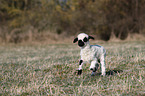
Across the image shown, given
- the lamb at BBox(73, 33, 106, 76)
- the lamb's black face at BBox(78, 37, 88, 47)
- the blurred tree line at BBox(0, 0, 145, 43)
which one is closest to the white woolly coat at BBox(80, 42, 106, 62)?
the lamb at BBox(73, 33, 106, 76)

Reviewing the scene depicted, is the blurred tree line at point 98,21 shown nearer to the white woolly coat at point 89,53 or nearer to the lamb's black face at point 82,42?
the white woolly coat at point 89,53

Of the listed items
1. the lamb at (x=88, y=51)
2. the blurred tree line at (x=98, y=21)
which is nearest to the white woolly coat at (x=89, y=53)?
the lamb at (x=88, y=51)

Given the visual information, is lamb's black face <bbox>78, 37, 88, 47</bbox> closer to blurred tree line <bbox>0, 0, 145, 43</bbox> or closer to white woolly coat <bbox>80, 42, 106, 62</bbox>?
white woolly coat <bbox>80, 42, 106, 62</bbox>

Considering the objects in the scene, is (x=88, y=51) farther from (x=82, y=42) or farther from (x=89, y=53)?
(x=82, y=42)

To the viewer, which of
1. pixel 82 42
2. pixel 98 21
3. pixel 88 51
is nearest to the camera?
pixel 82 42

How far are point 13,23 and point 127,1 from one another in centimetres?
1734

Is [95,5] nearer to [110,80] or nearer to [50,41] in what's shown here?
[50,41]

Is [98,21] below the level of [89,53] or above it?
above

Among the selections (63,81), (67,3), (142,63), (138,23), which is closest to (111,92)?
(63,81)

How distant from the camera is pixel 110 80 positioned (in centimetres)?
367

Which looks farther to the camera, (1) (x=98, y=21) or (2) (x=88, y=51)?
(1) (x=98, y=21)

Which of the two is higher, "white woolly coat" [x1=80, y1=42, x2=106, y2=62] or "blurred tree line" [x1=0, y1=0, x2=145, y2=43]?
"blurred tree line" [x1=0, y1=0, x2=145, y2=43]

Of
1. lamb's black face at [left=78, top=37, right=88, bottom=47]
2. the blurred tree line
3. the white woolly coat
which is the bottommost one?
the white woolly coat

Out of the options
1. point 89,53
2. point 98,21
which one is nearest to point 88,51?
point 89,53
